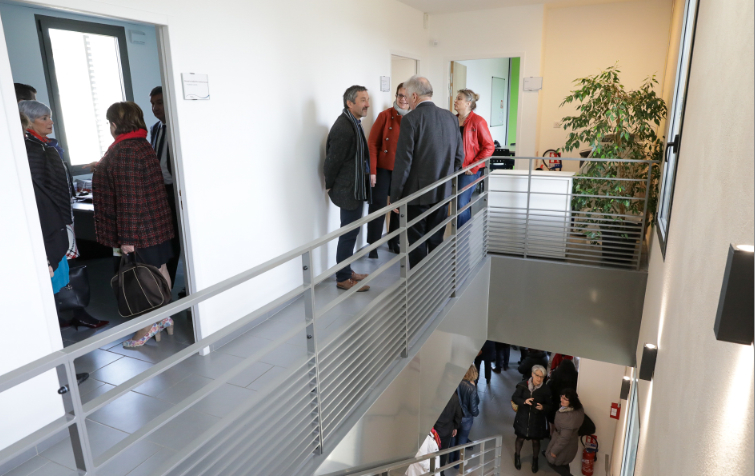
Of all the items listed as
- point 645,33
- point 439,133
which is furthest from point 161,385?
point 645,33

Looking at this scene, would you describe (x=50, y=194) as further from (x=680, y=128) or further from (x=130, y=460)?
(x=680, y=128)

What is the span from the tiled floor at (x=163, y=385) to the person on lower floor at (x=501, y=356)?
4.60m

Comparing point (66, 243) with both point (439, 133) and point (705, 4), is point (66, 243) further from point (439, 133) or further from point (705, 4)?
point (705, 4)

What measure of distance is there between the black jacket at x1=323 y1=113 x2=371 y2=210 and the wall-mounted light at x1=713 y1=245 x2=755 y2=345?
3580 mm

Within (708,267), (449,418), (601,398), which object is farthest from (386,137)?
(601,398)

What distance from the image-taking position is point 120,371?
3.27 meters

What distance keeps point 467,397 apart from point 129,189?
4.74m

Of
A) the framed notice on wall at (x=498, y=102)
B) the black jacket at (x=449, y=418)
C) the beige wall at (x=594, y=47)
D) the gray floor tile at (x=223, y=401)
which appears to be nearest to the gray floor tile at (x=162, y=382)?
the gray floor tile at (x=223, y=401)

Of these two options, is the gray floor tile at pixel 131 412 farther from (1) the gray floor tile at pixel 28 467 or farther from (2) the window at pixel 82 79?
(2) the window at pixel 82 79

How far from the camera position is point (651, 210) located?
4.65 m

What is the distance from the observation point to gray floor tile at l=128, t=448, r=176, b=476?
7.72 ft

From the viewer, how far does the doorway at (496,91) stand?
1063cm

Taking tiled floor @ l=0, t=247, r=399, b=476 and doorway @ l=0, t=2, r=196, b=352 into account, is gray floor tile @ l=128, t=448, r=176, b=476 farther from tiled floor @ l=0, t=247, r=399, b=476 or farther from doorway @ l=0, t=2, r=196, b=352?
doorway @ l=0, t=2, r=196, b=352

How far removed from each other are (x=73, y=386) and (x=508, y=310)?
14.9ft
